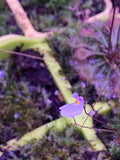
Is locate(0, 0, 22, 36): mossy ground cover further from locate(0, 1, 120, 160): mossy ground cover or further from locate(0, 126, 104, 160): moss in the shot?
locate(0, 126, 104, 160): moss

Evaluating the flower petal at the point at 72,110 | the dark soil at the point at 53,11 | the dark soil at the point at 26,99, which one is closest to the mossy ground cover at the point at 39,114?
the dark soil at the point at 26,99

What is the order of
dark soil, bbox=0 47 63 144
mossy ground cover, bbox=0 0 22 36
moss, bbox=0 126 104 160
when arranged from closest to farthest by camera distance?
moss, bbox=0 126 104 160 < dark soil, bbox=0 47 63 144 < mossy ground cover, bbox=0 0 22 36

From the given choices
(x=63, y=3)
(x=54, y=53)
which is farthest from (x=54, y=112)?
(x=63, y=3)

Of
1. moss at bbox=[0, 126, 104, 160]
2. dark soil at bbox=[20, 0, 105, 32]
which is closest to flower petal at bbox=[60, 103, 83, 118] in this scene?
moss at bbox=[0, 126, 104, 160]

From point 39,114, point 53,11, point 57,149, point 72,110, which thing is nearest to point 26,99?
point 39,114

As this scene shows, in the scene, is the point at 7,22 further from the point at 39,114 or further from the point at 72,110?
the point at 72,110

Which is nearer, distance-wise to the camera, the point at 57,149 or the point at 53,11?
the point at 57,149

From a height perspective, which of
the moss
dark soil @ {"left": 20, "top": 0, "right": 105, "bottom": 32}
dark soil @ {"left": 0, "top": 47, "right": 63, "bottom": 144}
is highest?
dark soil @ {"left": 20, "top": 0, "right": 105, "bottom": 32}

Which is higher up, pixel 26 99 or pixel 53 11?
pixel 53 11

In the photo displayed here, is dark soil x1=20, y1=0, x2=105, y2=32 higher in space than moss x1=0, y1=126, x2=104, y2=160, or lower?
higher
